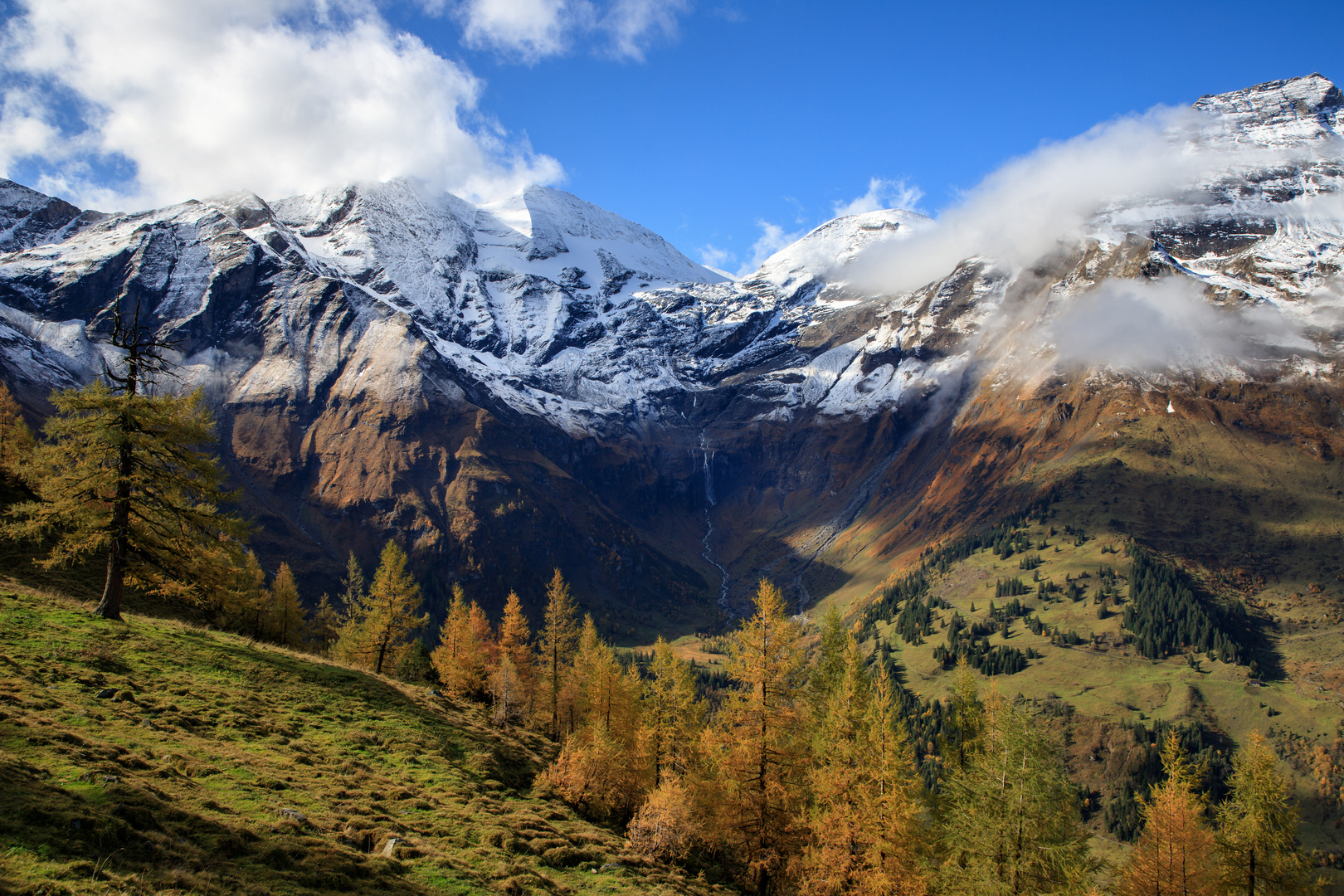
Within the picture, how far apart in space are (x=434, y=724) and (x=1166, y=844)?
40115 millimetres

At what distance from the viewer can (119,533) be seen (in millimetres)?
30984

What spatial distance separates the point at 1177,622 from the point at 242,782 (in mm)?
224710

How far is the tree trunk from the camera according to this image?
3098cm

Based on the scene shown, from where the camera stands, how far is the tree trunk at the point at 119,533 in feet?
102

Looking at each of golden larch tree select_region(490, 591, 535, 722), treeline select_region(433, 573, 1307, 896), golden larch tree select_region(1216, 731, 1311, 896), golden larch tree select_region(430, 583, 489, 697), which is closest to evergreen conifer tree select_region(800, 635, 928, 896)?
treeline select_region(433, 573, 1307, 896)

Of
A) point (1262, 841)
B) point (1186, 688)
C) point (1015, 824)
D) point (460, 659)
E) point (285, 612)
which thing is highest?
point (1186, 688)

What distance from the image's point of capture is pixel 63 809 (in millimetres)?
14633

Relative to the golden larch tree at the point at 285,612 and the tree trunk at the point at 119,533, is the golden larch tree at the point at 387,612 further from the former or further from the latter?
the tree trunk at the point at 119,533

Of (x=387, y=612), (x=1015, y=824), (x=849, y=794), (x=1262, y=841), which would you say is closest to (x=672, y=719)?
(x=849, y=794)

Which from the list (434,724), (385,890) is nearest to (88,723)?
(385,890)

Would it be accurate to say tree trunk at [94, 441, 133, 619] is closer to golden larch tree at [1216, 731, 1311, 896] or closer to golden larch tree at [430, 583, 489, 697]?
golden larch tree at [430, 583, 489, 697]

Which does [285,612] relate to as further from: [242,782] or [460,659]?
[242,782]

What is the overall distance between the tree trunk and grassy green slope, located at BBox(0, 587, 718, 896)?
1.19 m

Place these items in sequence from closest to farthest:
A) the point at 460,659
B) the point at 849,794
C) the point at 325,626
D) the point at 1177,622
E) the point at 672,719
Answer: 1. the point at 849,794
2. the point at 672,719
3. the point at 460,659
4. the point at 325,626
5. the point at 1177,622
